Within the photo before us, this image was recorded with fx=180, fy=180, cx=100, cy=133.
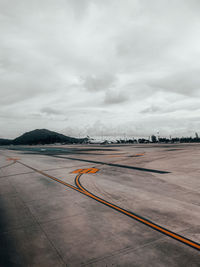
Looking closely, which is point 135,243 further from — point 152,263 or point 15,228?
point 15,228

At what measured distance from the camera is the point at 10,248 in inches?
224

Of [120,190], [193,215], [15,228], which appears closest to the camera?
[15,228]

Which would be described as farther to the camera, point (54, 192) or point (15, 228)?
point (54, 192)

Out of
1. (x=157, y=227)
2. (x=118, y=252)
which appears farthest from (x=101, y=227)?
(x=157, y=227)

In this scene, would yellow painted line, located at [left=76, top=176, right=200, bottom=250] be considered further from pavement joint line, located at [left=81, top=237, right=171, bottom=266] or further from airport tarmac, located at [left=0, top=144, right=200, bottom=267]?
pavement joint line, located at [left=81, top=237, right=171, bottom=266]

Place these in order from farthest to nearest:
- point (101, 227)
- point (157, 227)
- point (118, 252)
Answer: point (101, 227) → point (157, 227) → point (118, 252)

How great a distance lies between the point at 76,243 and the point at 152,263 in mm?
2419

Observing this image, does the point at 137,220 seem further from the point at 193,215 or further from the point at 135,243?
the point at 193,215

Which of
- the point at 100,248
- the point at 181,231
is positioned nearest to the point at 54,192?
the point at 100,248

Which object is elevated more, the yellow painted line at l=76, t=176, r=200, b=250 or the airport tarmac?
the yellow painted line at l=76, t=176, r=200, b=250

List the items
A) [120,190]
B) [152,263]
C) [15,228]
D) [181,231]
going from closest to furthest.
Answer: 1. [152,263]
2. [181,231]
3. [15,228]
4. [120,190]

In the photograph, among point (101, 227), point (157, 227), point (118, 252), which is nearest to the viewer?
point (118, 252)

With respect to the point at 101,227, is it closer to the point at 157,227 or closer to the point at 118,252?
the point at 118,252

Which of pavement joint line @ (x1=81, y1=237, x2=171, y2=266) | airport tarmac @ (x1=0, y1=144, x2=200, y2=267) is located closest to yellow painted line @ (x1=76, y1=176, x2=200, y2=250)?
airport tarmac @ (x1=0, y1=144, x2=200, y2=267)
